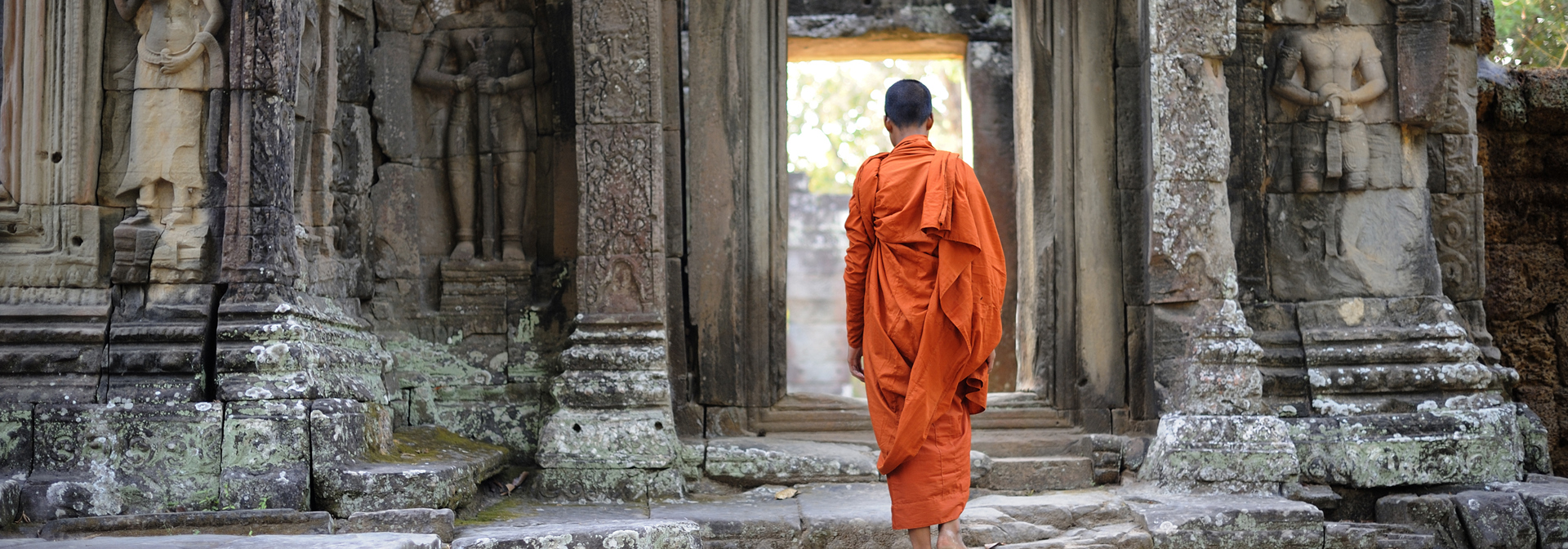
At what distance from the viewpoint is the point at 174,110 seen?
4680 mm

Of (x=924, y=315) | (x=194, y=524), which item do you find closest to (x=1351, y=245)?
(x=924, y=315)

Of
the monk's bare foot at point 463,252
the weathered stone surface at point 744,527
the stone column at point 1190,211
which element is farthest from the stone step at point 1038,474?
the monk's bare foot at point 463,252

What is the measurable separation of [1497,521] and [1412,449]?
487 mm

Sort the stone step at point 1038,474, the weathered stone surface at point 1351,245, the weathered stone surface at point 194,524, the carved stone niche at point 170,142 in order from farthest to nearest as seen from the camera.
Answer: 1. the weathered stone surface at point 1351,245
2. the stone step at point 1038,474
3. the carved stone niche at point 170,142
4. the weathered stone surface at point 194,524

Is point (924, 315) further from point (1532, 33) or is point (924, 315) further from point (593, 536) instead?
point (1532, 33)

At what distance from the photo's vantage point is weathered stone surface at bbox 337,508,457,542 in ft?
13.8

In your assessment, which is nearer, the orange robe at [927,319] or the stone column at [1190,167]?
the orange robe at [927,319]

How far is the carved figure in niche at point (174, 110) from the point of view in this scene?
466 cm

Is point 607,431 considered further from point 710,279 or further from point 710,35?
point 710,35

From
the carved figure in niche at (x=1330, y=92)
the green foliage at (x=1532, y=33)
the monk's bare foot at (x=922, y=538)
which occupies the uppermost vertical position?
the green foliage at (x=1532, y=33)

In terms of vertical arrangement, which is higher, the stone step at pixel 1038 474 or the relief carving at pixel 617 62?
the relief carving at pixel 617 62

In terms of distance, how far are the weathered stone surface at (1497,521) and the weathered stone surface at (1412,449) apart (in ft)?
0.98

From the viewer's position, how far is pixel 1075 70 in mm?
6219

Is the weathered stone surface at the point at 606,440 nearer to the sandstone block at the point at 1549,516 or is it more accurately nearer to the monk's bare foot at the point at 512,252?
the monk's bare foot at the point at 512,252
